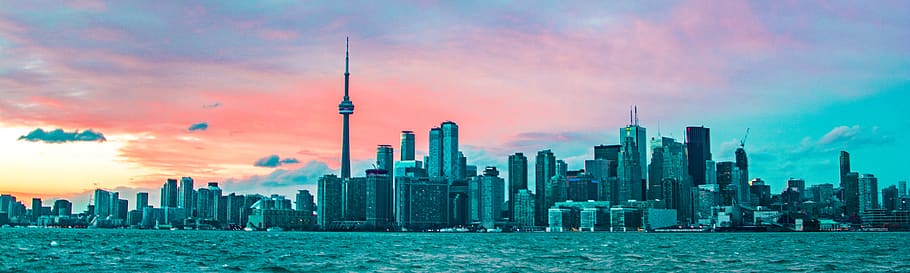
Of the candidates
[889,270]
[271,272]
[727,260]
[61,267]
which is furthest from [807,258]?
[61,267]

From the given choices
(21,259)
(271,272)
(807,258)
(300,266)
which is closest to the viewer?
(271,272)

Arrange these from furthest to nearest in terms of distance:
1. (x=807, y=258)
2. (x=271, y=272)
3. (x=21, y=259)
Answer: (x=807, y=258)
(x=21, y=259)
(x=271, y=272)

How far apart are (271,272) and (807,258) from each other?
239ft

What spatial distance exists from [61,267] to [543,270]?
165ft

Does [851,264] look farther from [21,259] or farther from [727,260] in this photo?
[21,259]

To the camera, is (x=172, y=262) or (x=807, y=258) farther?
(x=807, y=258)

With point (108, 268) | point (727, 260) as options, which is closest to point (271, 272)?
point (108, 268)

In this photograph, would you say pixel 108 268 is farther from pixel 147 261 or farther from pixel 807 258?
pixel 807 258

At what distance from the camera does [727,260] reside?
124 meters

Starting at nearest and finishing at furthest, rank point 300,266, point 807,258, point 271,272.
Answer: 1. point 271,272
2. point 300,266
3. point 807,258

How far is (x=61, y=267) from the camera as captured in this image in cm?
10488

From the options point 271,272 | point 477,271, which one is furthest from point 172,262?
point 477,271

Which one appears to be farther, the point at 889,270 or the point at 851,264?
the point at 851,264

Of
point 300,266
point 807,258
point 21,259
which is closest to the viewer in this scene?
point 300,266
